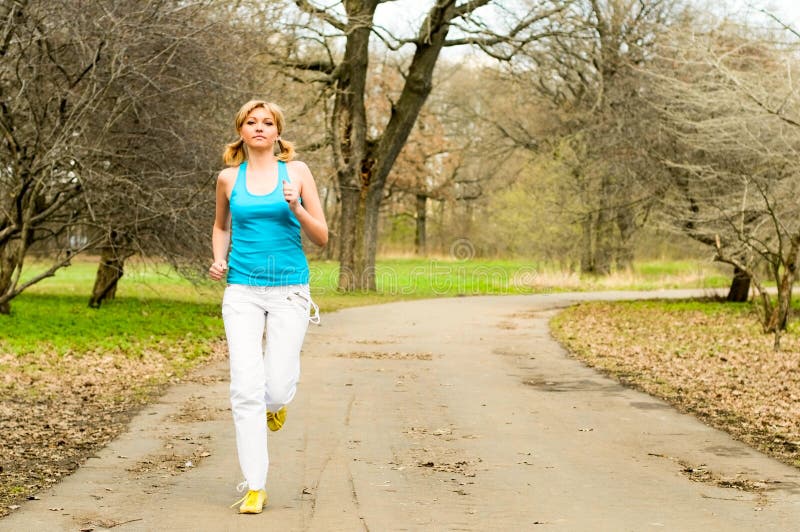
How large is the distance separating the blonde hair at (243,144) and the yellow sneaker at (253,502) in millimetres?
1774

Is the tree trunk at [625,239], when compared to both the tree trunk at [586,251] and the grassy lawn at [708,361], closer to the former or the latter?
the tree trunk at [586,251]

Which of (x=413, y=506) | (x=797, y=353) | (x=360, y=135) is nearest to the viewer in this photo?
(x=413, y=506)

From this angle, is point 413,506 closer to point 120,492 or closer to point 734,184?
point 120,492

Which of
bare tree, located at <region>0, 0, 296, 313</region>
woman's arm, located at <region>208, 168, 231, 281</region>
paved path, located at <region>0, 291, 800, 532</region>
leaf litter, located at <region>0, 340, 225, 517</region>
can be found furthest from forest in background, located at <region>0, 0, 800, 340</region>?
woman's arm, located at <region>208, 168, 231, 281</region>

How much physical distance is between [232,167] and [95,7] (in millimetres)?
8986

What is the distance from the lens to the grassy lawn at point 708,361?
984 cm

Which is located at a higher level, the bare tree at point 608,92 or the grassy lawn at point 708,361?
the bare tree at point 608,92

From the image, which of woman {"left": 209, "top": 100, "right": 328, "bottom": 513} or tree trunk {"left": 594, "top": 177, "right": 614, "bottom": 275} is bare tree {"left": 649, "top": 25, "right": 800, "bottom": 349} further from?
tree trunk {"left": 594, "top": 177, "right": 614, "bottom": 275}

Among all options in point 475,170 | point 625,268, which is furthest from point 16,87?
point 475,170

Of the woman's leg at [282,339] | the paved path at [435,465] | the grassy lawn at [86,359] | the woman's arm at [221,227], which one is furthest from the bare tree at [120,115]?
the woman's leg at [282,339]

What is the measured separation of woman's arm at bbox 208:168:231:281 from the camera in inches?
236

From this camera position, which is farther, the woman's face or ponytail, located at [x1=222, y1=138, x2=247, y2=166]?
ponytail, located at [x1=222, y1=138, x2=247, y2=166]

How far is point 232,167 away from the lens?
623cm

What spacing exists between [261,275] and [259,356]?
432 mm
